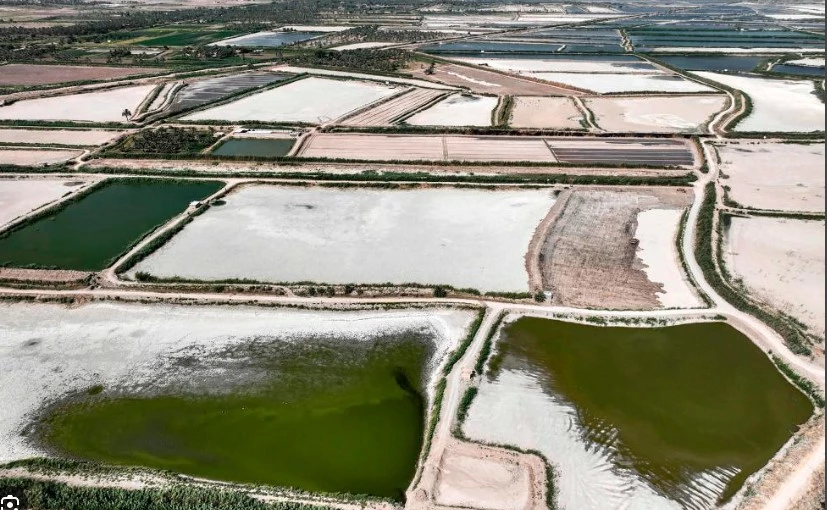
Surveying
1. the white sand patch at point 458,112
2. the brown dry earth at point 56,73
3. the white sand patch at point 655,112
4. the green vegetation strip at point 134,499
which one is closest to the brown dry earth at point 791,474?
the green vegetation strip at point 134,499

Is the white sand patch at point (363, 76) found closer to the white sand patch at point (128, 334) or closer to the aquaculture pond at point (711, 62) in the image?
the aquaculture pond at point (711, 62)

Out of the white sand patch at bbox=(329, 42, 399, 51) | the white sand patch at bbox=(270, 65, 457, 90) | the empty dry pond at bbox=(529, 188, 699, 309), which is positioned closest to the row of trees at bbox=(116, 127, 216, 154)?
the white sand patch at bbox=(270, 65, 457, 90)

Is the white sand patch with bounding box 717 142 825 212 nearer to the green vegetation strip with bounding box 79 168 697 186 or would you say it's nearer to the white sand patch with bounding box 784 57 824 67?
the green vegetation strip with bounding box 79 168 697 186

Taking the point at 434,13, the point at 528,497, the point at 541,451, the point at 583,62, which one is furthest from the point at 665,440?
the point at 434,13

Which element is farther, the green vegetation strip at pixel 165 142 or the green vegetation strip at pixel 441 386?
the green vegetation strip at pixel 165 142

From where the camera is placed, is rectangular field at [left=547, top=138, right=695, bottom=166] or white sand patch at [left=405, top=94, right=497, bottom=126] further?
white sand patch at [left=405, top=94, right=497, bottom=126]

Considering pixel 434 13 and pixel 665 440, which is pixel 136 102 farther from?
pixel 434 13
